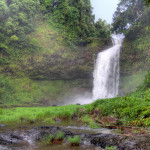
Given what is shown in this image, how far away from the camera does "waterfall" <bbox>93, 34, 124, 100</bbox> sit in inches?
997

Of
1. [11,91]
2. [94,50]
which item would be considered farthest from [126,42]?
[11,91]

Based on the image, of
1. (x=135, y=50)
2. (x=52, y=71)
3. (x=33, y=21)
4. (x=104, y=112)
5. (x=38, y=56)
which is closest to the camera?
(x=104, y=112)

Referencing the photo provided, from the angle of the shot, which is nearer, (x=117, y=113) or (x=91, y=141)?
(x=91, y=141)

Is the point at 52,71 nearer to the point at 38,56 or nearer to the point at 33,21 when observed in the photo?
the point at 38,56

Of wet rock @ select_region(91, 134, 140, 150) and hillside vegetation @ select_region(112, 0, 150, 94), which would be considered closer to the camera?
wet rock @ select_region(91, 134, 140, 150)

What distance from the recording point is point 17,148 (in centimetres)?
514

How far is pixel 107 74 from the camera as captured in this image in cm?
2569

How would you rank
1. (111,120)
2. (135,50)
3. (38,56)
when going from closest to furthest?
(111,120), (135,50), (38,56)

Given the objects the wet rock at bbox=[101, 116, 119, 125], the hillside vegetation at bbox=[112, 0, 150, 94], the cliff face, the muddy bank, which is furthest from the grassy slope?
the cliff face

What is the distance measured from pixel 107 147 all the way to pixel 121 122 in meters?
4.39

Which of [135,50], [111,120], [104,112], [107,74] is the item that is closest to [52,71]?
[107,74]

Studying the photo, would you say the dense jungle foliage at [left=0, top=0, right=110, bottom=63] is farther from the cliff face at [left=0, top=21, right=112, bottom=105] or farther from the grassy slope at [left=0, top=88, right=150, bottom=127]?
the grassy slope at [left=0, top=88, right=150, bottom=127]

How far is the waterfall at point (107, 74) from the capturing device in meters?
25.3

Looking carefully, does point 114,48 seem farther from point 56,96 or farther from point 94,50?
point 56,96
